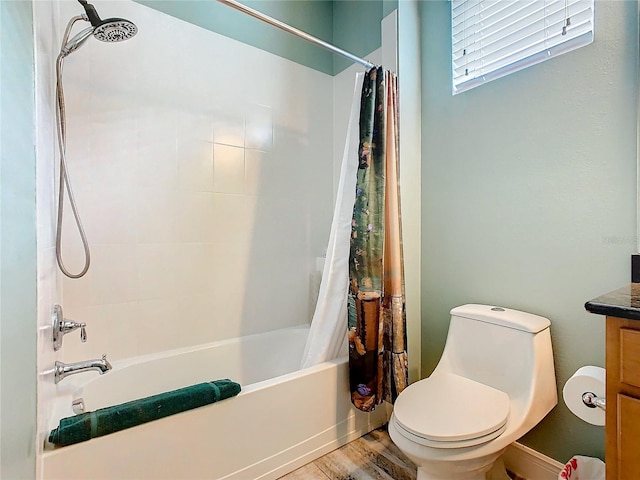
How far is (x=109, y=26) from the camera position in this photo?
1186 mm

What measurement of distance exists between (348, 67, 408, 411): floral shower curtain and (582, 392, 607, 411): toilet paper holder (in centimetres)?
78

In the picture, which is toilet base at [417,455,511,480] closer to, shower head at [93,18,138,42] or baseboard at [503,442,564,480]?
baseboard at [503,442,564,480]

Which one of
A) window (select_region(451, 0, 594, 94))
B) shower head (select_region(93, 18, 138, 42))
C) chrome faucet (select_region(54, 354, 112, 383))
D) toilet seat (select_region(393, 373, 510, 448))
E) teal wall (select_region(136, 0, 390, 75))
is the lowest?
toilet seat (select_region(393, 373, 510, 448))

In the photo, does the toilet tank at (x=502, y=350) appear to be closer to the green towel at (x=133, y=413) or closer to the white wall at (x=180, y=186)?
the green towel at (x=133, y=413)

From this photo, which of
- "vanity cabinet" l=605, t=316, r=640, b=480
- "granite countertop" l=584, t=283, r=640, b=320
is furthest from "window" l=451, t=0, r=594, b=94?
"vanity cabinet" l=605, t=316, r=640, b=480

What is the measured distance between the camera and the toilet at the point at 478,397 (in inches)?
42.1

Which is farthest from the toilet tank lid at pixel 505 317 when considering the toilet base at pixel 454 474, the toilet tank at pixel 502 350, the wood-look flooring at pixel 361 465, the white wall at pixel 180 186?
the white wall at pixel 180 186

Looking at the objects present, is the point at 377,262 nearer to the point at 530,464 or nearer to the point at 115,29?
the point at 530,464

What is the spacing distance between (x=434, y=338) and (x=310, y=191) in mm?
1294

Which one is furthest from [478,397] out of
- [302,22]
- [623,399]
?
[302,22]

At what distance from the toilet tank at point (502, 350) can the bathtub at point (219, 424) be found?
1.86 ft

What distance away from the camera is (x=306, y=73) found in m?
2.39

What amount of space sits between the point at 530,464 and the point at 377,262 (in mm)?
1087

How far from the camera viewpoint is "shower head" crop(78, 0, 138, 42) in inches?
45.9
